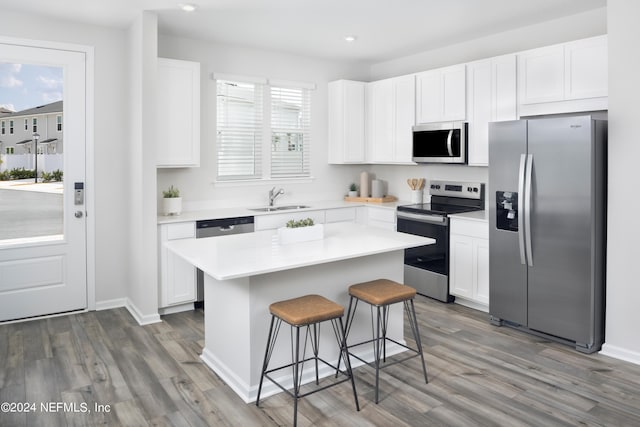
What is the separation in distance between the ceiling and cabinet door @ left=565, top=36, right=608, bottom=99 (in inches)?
15.6

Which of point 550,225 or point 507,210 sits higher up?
point 507,210

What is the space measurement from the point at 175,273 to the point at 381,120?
283 centimetres

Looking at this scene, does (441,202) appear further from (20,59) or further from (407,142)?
(20,59)

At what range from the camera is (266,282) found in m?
2.90

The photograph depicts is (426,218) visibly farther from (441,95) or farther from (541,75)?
(541,75)

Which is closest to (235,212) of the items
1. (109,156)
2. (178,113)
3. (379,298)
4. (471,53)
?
(178,113)

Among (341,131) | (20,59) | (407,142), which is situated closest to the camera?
(20,59)

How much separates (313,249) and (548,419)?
1.57 m

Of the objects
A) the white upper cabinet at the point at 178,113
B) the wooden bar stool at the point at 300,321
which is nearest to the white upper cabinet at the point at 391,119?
the white upper cabinet at the point at 178,113

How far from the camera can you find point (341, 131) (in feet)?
19.0

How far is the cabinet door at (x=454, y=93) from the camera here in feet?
15.5

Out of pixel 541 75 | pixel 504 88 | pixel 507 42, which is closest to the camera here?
pixel 541 75

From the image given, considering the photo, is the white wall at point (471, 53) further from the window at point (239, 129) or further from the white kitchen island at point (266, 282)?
the white kitchen island at point (266, 282)

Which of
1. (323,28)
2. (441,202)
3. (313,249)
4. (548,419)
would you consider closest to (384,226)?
(441,202)
